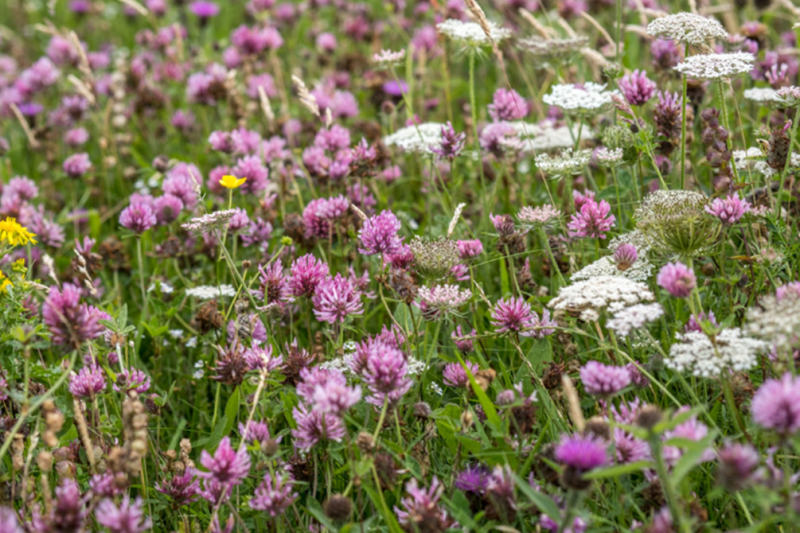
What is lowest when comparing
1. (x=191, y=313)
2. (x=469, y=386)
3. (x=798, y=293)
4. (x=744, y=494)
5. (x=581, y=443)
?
(x=191, y=313)

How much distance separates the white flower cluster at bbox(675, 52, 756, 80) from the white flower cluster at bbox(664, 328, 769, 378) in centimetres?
82

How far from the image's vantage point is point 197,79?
406 cm

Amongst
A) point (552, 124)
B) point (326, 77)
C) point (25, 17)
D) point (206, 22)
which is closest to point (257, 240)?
point (552, 124)

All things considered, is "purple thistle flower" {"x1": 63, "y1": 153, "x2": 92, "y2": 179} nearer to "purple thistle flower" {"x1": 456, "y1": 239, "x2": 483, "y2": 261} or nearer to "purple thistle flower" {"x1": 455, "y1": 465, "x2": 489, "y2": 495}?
"purple thistle flower" {"x1": 456, "y1": 239, "x2": 483, "y2": 261}

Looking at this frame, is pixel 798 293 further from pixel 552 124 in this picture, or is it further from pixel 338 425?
pixel 552 124

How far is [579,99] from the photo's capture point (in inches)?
104

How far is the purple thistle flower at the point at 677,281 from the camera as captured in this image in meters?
1.63

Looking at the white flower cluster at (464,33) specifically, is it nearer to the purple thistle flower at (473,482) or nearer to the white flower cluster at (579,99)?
the white flower cluster at (579,99)

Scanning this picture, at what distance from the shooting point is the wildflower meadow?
5.41ft

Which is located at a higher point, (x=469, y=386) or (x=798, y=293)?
(x=798, y=293)

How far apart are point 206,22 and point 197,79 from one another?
1.96 metres

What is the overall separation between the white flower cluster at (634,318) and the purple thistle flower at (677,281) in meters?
0.07

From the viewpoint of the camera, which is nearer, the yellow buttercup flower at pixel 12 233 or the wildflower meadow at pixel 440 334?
the wildflower meadow at pixel 440 334

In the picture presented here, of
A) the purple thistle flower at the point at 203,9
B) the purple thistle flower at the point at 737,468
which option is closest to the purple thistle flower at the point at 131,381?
the purple thistle flower at the point at 737,468
